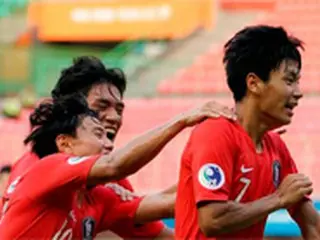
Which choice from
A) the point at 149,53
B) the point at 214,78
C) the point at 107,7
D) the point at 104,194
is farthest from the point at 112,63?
the point at 104,194

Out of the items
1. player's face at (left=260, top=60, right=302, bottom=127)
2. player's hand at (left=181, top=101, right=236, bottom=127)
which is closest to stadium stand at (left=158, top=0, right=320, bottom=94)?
player's face at (left=260, top=60, right=302, bottom=127)

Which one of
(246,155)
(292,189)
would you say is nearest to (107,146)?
(246,155)

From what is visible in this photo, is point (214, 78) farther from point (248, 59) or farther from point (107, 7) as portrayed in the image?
point (248, 59)

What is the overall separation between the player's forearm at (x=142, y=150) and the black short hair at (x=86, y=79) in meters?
1.15

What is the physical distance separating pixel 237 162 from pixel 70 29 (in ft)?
64.2

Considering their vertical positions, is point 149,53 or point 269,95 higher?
point 269,95

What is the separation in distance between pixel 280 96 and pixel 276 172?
0.27 m

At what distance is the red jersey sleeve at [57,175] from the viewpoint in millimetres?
3488

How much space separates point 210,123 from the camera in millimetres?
3352

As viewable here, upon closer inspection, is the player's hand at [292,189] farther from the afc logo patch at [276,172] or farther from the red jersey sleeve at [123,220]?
the red jersey sleeve at [123,220]

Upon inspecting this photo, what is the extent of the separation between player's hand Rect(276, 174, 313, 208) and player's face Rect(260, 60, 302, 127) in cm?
20

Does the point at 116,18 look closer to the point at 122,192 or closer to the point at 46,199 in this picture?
the point at 122,192

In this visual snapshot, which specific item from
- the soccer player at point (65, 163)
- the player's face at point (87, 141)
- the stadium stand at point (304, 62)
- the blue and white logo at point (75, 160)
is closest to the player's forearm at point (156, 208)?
the soccer player at point (65, 163)

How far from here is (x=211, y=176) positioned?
3.26 meters
